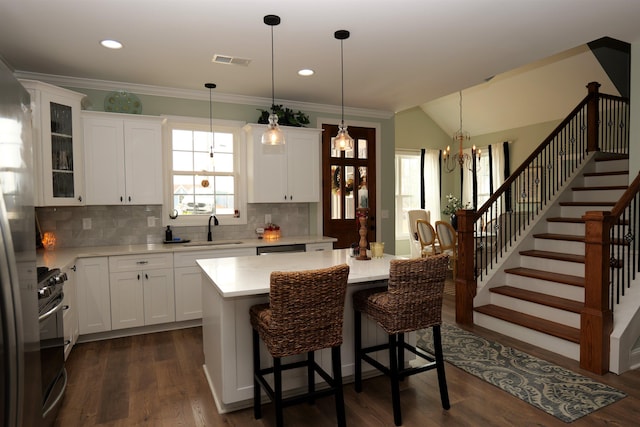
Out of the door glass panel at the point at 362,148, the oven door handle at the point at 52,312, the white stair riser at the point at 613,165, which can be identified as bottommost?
the oven door handle at the point at 52,312

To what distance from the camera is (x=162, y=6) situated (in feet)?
8.77

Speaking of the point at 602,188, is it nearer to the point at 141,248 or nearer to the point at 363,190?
the point at 363,190

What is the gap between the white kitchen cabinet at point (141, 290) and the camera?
153 inches

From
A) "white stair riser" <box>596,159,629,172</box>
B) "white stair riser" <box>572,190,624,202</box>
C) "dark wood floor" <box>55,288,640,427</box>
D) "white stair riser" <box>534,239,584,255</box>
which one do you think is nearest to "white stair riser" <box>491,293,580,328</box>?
"dark wood floor" <box>55,288,640,427</box>

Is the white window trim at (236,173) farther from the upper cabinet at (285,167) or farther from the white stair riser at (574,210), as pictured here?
the white stair riser at (574,210)

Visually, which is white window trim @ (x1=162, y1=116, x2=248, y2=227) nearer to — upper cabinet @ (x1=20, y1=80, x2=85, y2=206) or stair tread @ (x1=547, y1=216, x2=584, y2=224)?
upper cabinet @ (x1=20, y1=80, x2=85, y2=206)

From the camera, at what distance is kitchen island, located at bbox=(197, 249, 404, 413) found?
245 cm

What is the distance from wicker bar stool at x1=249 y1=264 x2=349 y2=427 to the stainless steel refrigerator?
1.01m

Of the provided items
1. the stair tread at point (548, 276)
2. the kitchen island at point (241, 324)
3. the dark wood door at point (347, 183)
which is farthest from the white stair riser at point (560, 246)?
the kitchen island at point (241, 324)

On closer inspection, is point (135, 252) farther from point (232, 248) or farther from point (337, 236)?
point (337, 236)

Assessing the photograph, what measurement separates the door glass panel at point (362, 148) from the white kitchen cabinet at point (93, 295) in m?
3.49

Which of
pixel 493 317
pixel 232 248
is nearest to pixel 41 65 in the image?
pixel 232 248

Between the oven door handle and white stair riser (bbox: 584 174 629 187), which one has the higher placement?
white stair riser (bbox: 584 174 629 187)

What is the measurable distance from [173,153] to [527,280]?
13.7ft
